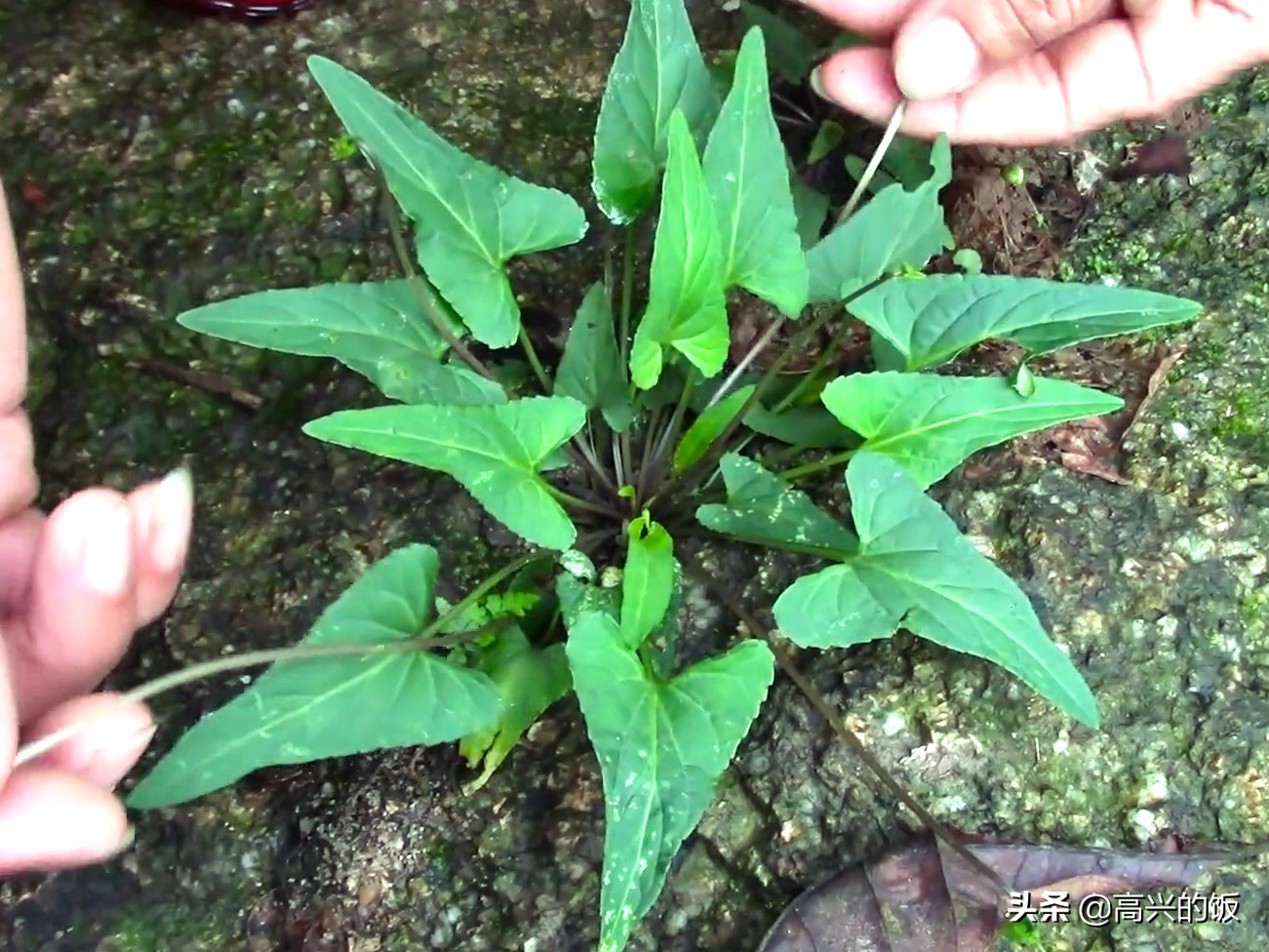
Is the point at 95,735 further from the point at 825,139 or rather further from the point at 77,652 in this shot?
the point at 825,139

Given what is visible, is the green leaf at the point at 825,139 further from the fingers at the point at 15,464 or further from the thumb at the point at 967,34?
the fingers at the point at 15,464

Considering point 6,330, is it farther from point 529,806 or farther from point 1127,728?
point 1127,728

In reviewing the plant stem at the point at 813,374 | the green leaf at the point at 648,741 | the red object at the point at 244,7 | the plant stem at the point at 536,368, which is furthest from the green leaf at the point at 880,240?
the red object at the point at 244,7

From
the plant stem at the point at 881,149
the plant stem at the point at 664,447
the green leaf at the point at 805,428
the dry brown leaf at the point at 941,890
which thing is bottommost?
the dry brown leaf at the point at 941,890

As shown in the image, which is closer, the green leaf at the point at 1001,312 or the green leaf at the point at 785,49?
the green leaf at the point at 1001,312

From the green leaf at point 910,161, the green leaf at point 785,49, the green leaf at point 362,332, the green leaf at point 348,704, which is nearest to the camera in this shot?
the green leaf at point 348,704

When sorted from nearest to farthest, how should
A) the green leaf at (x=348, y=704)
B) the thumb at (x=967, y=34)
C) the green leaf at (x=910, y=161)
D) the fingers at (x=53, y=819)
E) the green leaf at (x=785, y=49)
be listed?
the fingers at (x=53, y=819) → the green leaf at (x=348, y=704) → the thumb at (x=967, y=34) → the green leaf at (x=910, y=161) → the green leaf at (x=785, y=49)
